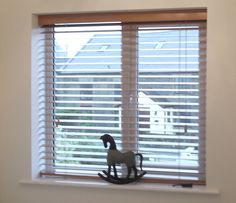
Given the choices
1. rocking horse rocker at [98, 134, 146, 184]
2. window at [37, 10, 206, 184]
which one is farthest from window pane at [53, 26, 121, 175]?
rocking horse rocker at [98, 134, 146, 184]

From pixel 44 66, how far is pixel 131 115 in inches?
29.2

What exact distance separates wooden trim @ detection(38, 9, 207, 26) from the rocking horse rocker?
0.82m

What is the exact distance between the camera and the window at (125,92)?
2900mm

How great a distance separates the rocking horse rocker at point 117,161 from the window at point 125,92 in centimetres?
13

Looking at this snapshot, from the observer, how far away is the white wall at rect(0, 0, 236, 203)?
2701 millimetres

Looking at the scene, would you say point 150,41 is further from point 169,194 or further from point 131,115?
point 169,194

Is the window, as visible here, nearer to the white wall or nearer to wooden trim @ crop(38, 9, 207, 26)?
wooden trim @ crop(38, 9, 207, 26)
